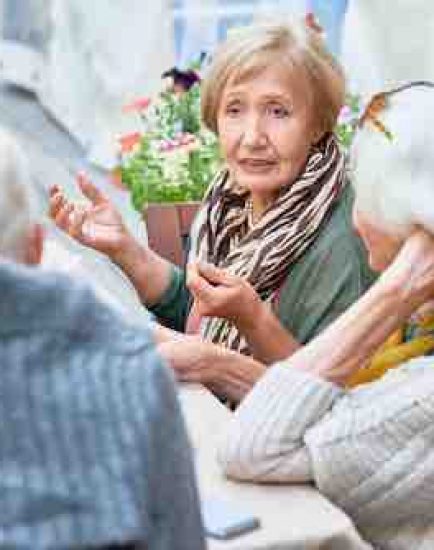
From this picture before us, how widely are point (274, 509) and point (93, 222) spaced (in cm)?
133

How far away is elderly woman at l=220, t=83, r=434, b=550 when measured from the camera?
6.83 feet

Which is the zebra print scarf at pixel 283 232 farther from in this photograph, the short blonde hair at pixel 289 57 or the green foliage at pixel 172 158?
the green foliage at pixel 172 158

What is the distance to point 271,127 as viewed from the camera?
3.23 metres

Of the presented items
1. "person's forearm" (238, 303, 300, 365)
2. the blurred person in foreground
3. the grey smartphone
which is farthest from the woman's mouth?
the blurred person in foreground

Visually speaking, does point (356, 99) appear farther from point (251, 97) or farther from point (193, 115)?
point (251, 97)

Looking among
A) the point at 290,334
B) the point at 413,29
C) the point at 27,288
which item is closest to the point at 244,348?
the point at 290,334

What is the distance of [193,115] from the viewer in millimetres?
4410

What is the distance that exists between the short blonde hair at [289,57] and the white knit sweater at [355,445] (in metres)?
1.11

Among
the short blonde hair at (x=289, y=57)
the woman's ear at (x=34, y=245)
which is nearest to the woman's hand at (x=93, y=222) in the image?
the short blonde hair at (x=289, y=57)

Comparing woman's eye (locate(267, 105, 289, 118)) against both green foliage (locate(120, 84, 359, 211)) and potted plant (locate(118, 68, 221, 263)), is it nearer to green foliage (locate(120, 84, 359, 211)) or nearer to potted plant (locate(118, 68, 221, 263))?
potted plant (locate(118, 68, 221, 263))

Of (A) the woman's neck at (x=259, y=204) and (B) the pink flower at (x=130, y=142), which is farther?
(B) the pink flower at (x=130, y=142)

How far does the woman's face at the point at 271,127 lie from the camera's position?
318cm

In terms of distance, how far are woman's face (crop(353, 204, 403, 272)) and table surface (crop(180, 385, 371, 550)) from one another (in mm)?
357

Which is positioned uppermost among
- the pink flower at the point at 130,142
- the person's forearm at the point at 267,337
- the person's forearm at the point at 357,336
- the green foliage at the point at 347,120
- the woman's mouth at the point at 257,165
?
the person's forearm at the point at 357,336
